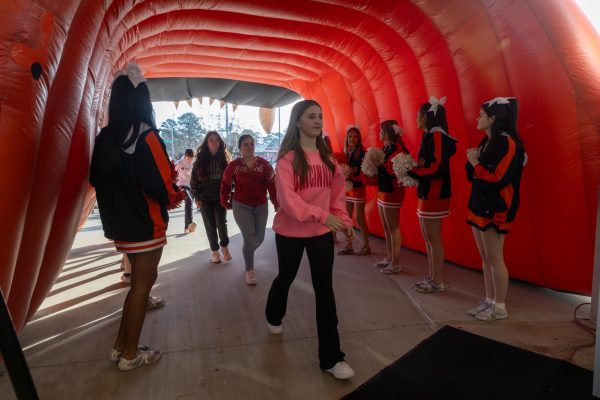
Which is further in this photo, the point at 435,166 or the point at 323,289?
the point at 435,166

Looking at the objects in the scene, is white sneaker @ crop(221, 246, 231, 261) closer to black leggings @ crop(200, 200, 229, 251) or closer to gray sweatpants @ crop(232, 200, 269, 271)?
black leggings @ crop(200, 200, 229, 251)

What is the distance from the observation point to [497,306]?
3.06 metres

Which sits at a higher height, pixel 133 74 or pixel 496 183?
pixel 133 74

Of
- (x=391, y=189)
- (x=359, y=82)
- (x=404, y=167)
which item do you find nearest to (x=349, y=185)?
(x=391, y=189)

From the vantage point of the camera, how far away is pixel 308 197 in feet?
7.49

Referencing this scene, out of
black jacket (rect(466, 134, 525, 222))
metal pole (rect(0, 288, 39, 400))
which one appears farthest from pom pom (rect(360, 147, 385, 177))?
metal pole (rect(0, 288, 39, 400))

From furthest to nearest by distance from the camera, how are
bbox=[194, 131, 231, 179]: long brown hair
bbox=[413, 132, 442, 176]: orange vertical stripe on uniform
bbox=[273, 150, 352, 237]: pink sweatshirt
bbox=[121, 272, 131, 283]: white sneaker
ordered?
bbox=[194, 131, 231, 179]: long brown hair → bbox=[121, 272, 131, 283]: white sneaker → bbox=[413, 132, 442, 176]: orange vertical stripe on uniform → bbox=[273, 150, 352, 237]: pink sweatshirt

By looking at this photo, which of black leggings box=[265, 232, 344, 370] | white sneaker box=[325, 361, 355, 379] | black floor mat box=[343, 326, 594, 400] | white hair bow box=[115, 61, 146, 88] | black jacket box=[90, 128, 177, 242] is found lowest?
black floor mat box=[343, 326, 594, 400]

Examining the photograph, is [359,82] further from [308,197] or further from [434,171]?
[308,197]

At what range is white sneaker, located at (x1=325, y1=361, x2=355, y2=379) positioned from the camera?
2.22 metres

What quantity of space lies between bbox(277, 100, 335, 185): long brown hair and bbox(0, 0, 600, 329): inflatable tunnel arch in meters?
1.30

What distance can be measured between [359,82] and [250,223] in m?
3.40

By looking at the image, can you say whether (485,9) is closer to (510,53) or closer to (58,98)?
(510,53)

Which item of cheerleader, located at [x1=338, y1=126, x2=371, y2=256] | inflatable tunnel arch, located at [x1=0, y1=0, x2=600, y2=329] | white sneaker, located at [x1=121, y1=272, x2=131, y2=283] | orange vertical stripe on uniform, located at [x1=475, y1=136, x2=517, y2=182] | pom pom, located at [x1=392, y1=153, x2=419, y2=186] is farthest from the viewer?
cheerleader, located at [x1=338, y1=126, x2=371, y2=256]
